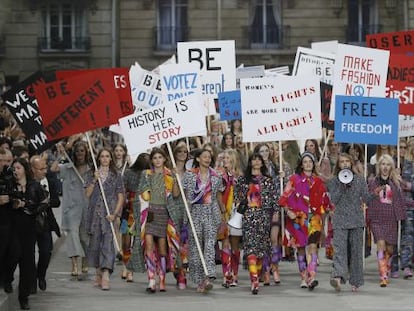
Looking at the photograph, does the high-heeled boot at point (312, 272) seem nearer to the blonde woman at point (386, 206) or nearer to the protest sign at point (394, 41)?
the blonde woman at point (386, 206)

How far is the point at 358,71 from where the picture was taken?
15.9 metres

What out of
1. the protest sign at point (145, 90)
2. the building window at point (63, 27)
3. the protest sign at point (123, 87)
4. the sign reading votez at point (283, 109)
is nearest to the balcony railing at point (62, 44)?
the building window at point (63, 27)

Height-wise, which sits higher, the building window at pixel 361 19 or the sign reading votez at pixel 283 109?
the building window at pixel 361 19

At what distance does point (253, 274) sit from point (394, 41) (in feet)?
16.5

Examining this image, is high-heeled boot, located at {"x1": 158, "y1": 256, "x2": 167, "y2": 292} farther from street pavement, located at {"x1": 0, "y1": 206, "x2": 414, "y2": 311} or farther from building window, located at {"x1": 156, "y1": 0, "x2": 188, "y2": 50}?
building window, located at {"x1": 156, "y1": 0, "x2": 188, "y2": 50}

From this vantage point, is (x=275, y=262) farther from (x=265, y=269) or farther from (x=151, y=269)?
(x=151, y=269)

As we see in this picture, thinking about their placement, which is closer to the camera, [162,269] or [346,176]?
[346,176]

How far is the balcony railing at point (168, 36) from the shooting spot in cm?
4422

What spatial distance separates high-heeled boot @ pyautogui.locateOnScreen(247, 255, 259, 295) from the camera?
1391cm

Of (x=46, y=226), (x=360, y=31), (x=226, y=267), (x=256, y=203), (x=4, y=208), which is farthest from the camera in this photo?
(x=360, y=31)

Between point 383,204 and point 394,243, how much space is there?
1.48 feet

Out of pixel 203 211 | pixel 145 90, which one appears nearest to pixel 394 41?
pixel 145 90

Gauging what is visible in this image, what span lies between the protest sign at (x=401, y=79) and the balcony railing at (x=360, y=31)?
27.1m

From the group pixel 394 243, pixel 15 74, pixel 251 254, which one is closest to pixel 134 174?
pixel 251 254
